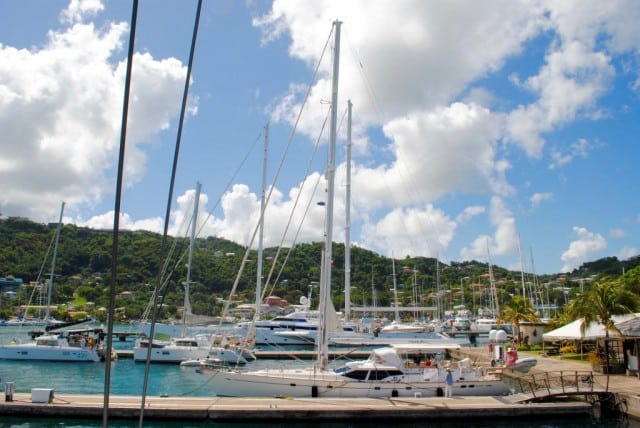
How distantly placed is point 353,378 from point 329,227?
7.65 metres

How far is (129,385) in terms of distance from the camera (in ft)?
109

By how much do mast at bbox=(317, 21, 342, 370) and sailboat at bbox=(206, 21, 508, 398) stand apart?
5 cm

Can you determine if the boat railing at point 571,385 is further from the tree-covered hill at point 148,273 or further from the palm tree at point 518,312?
the tree-covered hill at point 148,273

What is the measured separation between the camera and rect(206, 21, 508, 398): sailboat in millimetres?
24422

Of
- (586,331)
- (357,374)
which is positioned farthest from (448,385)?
(586,331)

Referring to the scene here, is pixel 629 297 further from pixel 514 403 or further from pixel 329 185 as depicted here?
pixel 329 185

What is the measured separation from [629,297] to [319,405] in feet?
65.9

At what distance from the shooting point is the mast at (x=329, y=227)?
85.5 ft

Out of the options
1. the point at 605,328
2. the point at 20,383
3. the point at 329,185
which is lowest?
the point at 20,383

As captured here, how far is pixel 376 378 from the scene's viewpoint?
81.8 feet

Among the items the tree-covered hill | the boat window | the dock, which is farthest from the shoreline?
the tree-covered hill

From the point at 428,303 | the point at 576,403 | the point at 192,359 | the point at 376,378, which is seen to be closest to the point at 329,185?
the point at 376,378

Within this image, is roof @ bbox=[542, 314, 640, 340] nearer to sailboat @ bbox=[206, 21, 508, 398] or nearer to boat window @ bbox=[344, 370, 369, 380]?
sailboat @ bbox=[206, 21, 508, 398]

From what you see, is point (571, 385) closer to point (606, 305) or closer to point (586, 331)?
point (606, 305)
